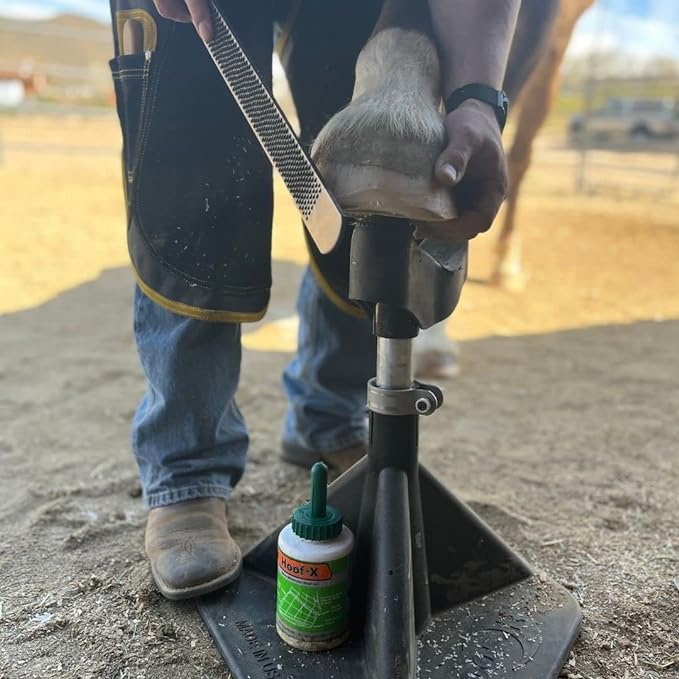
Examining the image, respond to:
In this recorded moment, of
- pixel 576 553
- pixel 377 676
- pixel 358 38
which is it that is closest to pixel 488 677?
pixel 377 676

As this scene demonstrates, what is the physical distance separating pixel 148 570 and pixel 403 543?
0.40 m

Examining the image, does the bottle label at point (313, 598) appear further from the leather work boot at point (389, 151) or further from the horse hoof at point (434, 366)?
the horse hoof at point (434, 366)

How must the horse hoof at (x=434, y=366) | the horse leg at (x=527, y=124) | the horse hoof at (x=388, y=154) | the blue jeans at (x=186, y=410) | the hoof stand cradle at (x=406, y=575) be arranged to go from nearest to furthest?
the horse hoof at (x=388, y=154) < the hoof stand cradle at (x=406, y=575) < the blue jeans at (x=186, y=410) < the horse hoof at (x=434, y=366) < the horse leg at (x=527, y=124)

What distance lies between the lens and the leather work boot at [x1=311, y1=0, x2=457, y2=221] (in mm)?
620

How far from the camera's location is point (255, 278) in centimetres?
94

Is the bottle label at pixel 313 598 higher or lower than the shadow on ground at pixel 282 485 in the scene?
higher

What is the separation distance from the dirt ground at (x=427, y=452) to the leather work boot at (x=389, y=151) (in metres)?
0.53

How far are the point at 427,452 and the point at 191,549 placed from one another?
62 cm

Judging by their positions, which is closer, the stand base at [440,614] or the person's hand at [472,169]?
the person's hand at [472,169]

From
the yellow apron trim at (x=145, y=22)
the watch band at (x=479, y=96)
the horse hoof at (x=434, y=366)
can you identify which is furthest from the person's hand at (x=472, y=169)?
the horse hoof at (x=434, y=366)

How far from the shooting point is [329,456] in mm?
1268

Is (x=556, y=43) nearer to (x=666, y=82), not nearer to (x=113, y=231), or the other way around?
(x=113, y=231)

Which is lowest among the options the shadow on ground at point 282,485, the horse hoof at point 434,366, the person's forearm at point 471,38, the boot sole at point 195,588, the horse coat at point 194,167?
the horse hoof at point 434,366

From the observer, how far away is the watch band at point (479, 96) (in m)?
0.69
